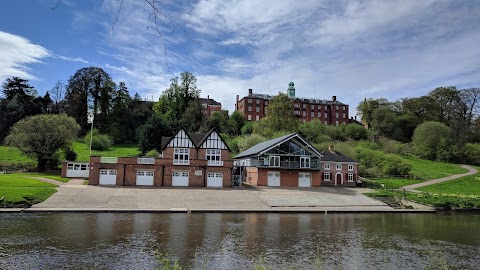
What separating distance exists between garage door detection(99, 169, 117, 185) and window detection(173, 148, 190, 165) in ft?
21.0

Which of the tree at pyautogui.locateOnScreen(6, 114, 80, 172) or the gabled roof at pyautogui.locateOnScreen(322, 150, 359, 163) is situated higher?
the tree at pyautogui.locateOnScreen(6, 114, 80, 172)

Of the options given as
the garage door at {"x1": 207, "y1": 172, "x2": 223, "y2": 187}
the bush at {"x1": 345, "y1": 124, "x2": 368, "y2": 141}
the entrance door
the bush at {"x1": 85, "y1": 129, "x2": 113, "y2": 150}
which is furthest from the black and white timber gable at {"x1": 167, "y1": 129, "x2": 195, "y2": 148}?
the bush at {"x1": 345, "y1": 124, "x2": 368, "y2": 141}

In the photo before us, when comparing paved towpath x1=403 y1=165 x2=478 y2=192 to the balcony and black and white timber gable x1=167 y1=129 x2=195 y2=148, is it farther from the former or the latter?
black and white timber gable x1=167 y1=129 x2=195 y2=148

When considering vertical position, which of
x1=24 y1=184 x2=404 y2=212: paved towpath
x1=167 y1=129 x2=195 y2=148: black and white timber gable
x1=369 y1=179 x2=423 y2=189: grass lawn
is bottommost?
x1=24 y1=184 x2=404 y2=212: paved towpath

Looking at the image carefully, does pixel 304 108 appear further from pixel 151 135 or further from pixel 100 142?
pixel 100 142

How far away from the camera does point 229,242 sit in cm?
1666

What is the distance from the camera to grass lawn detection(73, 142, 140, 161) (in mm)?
56719

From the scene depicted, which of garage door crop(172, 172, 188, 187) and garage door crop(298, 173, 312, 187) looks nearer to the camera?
garage door crop(172, 172, 188, 187)

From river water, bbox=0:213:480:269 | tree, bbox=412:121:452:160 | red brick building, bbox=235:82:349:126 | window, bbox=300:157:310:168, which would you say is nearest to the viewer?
river water, bbox=0:213:480:269

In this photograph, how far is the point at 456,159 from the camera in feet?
221

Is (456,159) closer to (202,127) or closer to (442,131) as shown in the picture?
(442,131)

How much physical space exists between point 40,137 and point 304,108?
65786 millimetres

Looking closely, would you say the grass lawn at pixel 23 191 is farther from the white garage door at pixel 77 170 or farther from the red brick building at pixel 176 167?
the white garage door at pixel 77 170

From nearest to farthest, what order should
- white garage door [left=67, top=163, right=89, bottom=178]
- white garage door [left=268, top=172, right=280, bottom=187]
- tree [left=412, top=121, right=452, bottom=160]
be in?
white garage door [left=67, top=163, right=89, bottom=178]
white garage door [left=268, top=172, right=280, bottom=187]
tree [left=412, top=121, right=452, bottom=160]
